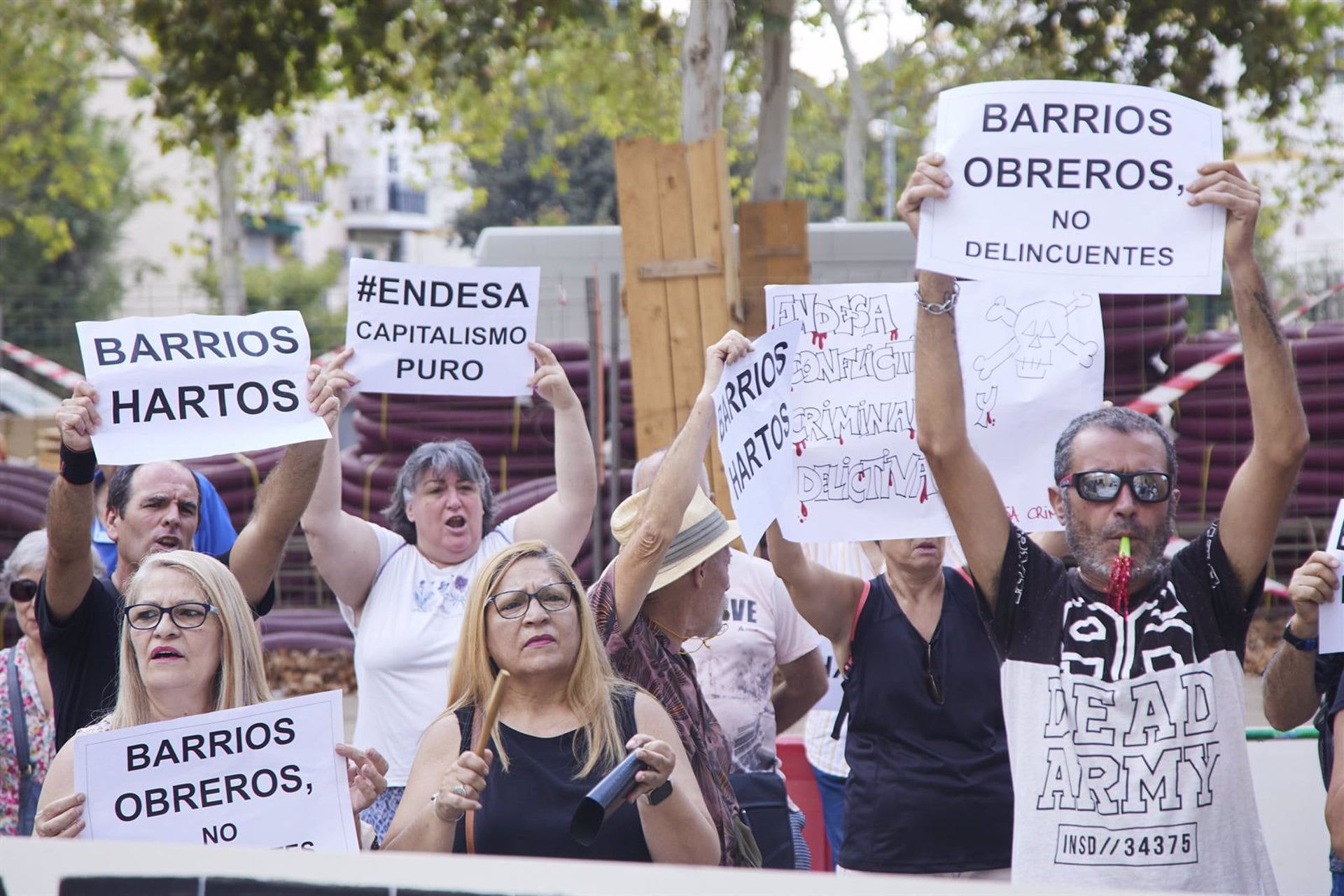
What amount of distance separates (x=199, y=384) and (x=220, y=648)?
0.92 metres

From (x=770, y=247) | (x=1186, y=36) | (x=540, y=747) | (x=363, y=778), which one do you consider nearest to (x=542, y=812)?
(x=540, y=747)

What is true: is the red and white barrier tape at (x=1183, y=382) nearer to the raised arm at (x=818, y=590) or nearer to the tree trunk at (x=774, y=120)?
the tree trunk at (x=774, y=120)

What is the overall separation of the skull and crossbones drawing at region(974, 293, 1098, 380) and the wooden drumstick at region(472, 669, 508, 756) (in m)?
Result: 1.92

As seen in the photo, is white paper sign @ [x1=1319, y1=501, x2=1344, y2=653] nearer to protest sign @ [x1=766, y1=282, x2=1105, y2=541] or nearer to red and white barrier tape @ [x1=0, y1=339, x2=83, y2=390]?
protest sign @ [x1=766, y1=282, x2=1105, y2=541]

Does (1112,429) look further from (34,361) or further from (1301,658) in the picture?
(34,361)

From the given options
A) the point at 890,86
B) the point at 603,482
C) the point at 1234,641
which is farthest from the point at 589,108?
the point at 1234,641

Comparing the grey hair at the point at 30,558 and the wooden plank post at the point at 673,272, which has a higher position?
the wooden plank post at the point at 673,272

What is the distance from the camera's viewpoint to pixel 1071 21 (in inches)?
416

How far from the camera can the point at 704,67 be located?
7832mm

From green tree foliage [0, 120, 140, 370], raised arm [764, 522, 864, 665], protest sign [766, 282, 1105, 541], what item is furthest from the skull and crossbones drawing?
green tree foliage [0, 120, 140, 370]

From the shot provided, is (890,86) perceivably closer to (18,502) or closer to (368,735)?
(18,502)

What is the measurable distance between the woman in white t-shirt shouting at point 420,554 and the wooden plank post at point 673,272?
2.46 meters

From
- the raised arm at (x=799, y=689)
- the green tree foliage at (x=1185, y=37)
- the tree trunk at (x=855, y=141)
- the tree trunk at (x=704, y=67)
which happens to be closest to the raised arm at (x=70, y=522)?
the raised arm at (x=799, y=689)

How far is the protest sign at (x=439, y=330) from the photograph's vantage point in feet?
15.5
